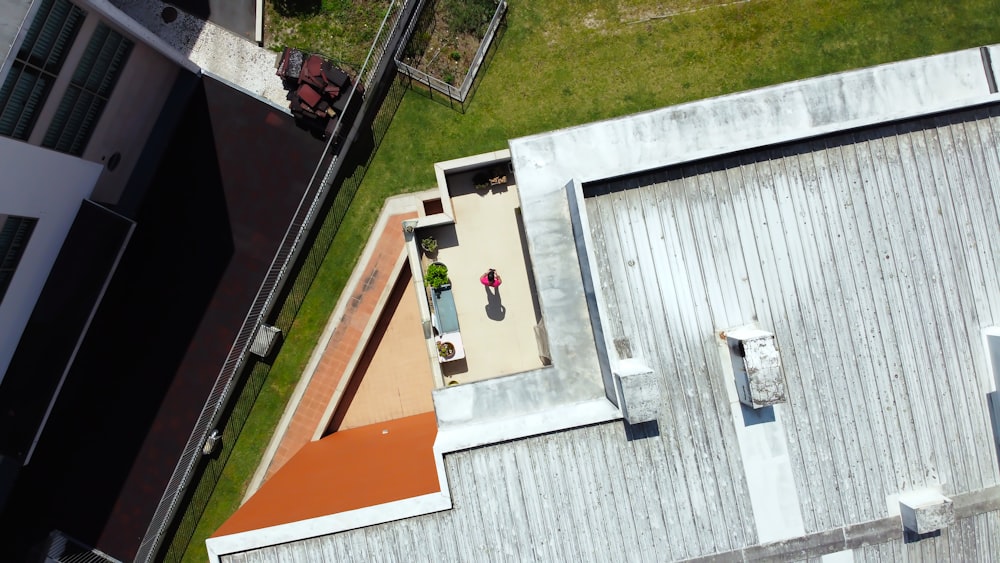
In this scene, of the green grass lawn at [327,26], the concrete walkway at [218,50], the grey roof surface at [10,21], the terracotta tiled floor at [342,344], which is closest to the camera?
the grey roof surface at [10,21]

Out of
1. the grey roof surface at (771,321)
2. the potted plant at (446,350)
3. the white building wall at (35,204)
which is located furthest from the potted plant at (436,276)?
the white building wall at (35,204)

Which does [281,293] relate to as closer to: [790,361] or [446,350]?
[446,350]

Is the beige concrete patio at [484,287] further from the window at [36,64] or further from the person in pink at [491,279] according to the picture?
the window at [36,64]

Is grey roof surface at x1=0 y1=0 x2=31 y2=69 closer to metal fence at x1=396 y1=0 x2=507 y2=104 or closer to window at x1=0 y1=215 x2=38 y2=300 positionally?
window at x1=0 y1=215 x2=38 y2=300

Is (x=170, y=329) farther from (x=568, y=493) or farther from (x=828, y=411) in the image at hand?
(x=828, y=411)

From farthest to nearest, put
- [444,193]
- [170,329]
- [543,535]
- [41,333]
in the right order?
[170,329], [41,333], [444,193], [543,535]

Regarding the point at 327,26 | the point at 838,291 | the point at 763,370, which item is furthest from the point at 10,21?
the point at 838,291

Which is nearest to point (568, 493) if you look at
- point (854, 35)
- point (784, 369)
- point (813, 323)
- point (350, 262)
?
point (784, 369)
